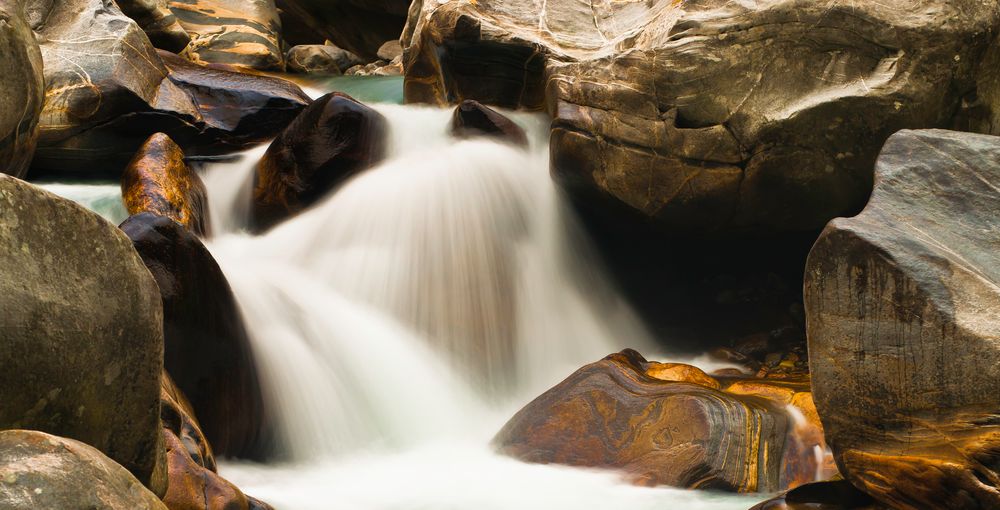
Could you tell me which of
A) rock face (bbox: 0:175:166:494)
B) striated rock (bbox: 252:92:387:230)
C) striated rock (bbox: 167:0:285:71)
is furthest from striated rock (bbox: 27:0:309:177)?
rock face (bbox: 0:175:166:494)

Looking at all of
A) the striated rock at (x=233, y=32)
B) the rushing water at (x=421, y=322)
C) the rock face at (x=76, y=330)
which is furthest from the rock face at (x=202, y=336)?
the striated rock at (x=233, y=32)

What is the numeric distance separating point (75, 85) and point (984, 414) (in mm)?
7457

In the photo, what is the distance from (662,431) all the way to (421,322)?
2017 millimetres

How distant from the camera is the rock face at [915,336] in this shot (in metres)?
3.48

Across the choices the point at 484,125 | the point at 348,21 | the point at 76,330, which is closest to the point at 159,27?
the point at 348,21

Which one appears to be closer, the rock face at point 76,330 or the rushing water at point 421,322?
the rock face at point 76,330

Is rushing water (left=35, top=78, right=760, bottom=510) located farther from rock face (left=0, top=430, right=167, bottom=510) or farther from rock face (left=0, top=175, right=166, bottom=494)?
rock face (left=0, top=430, right=167, bottom=510)

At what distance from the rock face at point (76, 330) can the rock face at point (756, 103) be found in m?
4.04

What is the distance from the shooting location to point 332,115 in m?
7.67

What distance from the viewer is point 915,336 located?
12.0 feet

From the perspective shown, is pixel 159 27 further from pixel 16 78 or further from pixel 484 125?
pixel 16 78

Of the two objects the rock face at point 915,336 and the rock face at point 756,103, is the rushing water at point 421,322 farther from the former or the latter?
the rock face at point 915,336

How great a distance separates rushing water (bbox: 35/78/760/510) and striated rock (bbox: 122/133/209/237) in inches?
9.1

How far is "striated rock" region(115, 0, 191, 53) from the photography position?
1253cm
